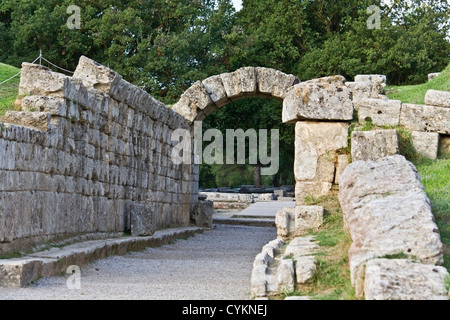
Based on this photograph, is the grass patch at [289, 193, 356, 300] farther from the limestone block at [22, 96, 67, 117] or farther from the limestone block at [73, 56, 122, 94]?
the limestone block at [73, 56, 122, 94]

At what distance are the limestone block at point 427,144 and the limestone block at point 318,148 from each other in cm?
107

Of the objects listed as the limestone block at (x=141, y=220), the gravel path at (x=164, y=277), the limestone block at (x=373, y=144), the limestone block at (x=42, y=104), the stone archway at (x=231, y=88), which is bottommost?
the gravel path at (x=164, y=277)

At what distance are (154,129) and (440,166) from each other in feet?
25.1

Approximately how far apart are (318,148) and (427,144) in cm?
164

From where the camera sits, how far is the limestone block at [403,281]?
5.04 m

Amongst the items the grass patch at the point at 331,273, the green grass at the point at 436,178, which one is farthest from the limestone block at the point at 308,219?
the green grass at the point at 436,178

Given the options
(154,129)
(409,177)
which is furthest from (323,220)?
(154,129)

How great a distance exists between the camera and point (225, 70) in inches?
1326

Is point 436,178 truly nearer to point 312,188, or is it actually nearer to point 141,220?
point 312,188

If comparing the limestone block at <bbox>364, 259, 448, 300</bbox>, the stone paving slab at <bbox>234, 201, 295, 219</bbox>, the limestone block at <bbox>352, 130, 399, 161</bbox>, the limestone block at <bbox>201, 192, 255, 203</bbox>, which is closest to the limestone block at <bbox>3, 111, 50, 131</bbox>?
the limestone block at <bbox>352, 130, 399, 161</bbox>

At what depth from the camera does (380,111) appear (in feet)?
37.8

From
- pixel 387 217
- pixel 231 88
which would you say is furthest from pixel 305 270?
pixel 231 88

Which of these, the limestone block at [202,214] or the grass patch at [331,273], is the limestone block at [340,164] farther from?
the limestone block at [202,214]

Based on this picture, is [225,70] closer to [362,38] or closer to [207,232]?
[362,38]
